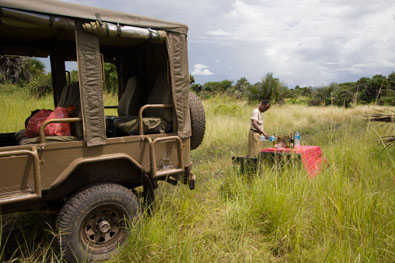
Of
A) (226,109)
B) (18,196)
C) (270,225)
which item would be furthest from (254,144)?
(226,109)

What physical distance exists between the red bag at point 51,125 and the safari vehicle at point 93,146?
16 cm

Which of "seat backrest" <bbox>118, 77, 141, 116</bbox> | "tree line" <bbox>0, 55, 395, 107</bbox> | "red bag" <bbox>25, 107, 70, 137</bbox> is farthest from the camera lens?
"tree line" <bbox>0, 55, 395, 107</bbox>

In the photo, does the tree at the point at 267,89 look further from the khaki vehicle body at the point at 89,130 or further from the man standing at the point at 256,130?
the khaki vehicle body at the point at 89,130

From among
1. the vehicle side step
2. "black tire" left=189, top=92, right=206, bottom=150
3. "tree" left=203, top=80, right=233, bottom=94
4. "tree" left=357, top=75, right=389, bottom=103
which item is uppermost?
"tree" left=203, top=80, right=233, bottom=94

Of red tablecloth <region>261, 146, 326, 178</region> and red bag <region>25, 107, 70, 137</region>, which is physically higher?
red bag <region>25, 107, 70, 137</region>

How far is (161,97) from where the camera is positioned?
4395 mm

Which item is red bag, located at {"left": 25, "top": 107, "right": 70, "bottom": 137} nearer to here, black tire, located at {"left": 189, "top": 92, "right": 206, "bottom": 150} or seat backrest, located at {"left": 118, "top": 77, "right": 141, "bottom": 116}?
seat backrest, located at {"left": 118, "top": 77, "right": 141, "bottom": 116}

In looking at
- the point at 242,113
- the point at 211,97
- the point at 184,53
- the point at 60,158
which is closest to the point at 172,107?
the point at 184,53

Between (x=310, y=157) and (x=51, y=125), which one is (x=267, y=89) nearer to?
(x=310, y=157)

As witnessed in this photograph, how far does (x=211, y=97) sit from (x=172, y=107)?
48.4 ft

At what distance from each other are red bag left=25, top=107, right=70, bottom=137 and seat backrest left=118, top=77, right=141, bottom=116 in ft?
3.85

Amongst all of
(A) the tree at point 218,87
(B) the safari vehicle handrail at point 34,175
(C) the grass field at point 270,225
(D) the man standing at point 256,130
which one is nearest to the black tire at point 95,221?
(C) the grass field at point 270,225

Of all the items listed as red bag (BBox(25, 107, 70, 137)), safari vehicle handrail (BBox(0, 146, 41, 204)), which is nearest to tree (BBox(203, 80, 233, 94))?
red bag (BBox(25, 107, 70, 137))

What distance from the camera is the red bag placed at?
10.8 ft
